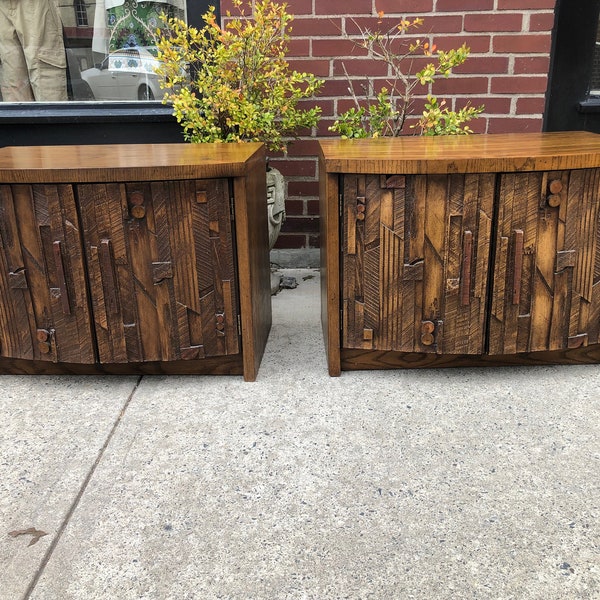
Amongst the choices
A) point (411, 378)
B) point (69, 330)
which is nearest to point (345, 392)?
point (411, 378)

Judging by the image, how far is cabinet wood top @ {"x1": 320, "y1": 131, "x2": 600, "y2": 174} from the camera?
196cm

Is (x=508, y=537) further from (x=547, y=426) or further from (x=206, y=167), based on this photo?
(x=206, y=167)

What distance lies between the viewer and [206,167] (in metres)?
2.00

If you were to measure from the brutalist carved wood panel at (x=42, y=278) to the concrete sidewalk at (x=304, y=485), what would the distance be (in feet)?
0.58

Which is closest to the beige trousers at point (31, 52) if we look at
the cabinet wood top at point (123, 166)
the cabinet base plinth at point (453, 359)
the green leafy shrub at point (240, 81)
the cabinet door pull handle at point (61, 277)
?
the green leafy shrub at point (240, 81)

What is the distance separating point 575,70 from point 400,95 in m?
0.94

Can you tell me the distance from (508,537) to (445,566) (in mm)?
190

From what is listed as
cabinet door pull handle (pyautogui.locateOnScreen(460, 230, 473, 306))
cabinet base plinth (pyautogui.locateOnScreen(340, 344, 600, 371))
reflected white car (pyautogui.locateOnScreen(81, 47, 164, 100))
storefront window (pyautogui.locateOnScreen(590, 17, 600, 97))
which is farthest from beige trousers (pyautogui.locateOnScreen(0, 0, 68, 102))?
storefront window (pyautogui.locateOnScreen(590, 17, 600, 97))

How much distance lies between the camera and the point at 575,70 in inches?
127

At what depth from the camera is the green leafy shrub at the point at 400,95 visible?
9.02 ft

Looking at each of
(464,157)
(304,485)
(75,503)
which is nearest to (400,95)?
(464,157)

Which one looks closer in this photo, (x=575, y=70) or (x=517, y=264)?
(x=517, y=264)

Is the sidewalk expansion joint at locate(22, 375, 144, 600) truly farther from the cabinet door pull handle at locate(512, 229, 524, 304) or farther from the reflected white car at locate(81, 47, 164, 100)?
the reflected white car at locate(81, 47, 164, 100)

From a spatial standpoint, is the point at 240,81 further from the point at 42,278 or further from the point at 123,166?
the point at 42,278
